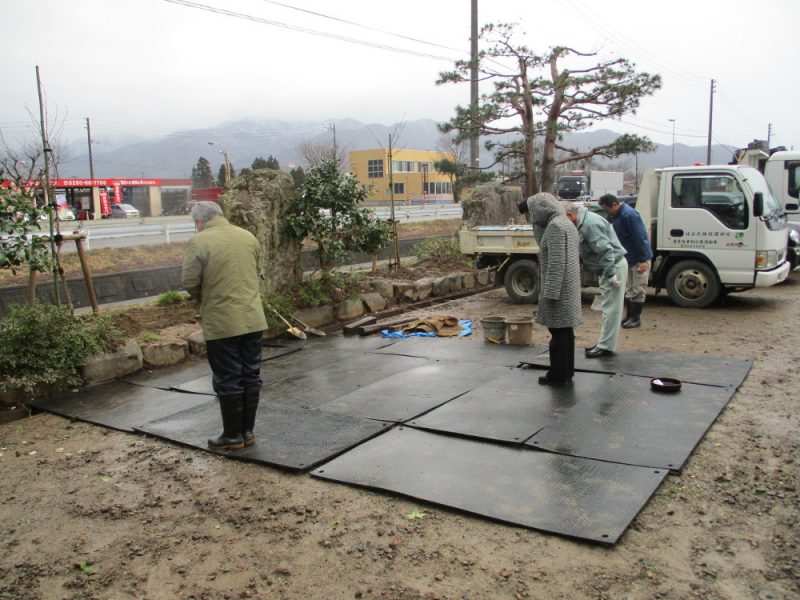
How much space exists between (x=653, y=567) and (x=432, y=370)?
3.86 metres

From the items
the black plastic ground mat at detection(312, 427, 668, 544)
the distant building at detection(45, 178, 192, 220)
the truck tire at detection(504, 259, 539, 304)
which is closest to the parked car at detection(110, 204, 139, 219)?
the distant building at detection(45, 178, 192, 220)

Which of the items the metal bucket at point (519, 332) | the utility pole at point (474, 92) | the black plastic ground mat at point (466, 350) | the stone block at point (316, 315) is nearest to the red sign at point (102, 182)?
the utility pole at point (474, 92)

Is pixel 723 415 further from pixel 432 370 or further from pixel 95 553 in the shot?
pixel 95 553

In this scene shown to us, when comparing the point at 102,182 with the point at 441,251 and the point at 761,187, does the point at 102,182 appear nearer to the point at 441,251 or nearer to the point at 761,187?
the point at 441,251

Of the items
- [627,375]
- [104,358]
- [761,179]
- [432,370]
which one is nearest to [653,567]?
[627,375]

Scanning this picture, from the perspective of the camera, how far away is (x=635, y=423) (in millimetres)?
4957

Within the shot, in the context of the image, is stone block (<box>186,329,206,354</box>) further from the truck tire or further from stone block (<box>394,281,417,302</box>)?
the truck tire

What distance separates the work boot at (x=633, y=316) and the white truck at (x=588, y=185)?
23.8 m

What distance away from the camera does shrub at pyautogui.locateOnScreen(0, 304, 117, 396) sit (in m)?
6.16

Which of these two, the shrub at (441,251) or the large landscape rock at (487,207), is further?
the large landscape rock at (487,207)

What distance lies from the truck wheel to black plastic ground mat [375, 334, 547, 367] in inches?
137

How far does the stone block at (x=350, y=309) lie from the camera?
9969 mm

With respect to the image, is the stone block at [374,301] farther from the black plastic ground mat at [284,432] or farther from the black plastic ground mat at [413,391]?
the black plastic ground mat at [284,432]

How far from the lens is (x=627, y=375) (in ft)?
20.5
